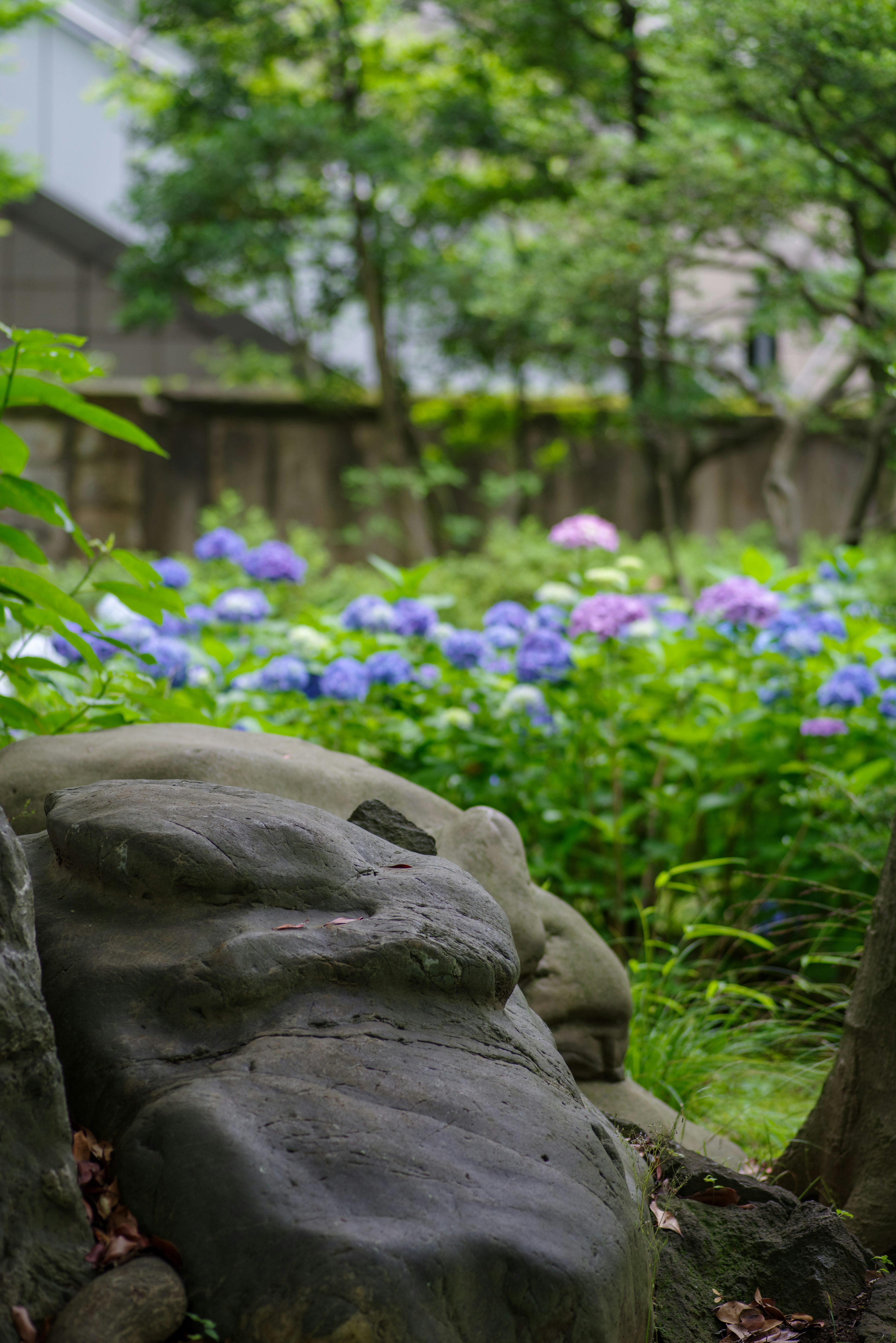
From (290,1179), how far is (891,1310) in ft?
3.75

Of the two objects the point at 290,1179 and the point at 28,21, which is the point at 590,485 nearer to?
the point at 28,21

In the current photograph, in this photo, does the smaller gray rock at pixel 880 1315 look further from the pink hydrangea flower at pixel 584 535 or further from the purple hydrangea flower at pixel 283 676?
the pink hydrangea flower at pixel 584 535

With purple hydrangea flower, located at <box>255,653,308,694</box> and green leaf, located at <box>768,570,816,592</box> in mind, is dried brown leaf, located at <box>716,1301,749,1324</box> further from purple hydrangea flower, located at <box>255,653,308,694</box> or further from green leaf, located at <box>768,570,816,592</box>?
green leaf, located at <box>768,570,816,592</box>

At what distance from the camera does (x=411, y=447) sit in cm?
1065

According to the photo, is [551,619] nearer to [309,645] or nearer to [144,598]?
[309,645]

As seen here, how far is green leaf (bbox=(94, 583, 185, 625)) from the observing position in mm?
2703

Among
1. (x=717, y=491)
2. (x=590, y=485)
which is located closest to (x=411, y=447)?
(x=590, y=485)

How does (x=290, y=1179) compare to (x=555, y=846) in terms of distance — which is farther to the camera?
(x=555, y=846)

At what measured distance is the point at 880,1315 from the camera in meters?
1.90

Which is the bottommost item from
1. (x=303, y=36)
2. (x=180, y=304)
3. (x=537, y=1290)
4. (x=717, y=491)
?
(x=537, y=1290)

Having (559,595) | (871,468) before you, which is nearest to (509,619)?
(559,595)

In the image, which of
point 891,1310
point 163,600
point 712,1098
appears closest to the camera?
point 891,1310

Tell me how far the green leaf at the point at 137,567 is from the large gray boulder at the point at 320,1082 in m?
0.69

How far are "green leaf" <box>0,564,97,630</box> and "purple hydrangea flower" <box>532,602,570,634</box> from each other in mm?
2074
